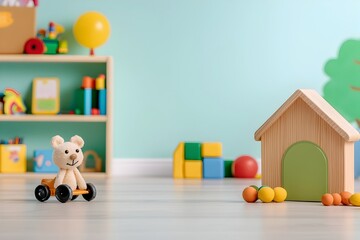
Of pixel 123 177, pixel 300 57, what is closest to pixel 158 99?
pixel 123 177

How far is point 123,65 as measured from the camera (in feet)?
16.2

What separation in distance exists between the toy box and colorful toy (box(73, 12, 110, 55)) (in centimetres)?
31

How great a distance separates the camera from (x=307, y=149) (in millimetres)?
2664

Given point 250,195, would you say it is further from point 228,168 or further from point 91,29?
point 91,29

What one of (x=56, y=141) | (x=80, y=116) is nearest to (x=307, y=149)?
(x=56, y=141)

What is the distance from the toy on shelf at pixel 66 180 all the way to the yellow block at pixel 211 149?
193 cm

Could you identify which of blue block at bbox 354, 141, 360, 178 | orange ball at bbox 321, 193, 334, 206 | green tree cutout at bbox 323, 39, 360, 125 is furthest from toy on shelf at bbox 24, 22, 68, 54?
orange ball at bbox 321, 193, 334, 206

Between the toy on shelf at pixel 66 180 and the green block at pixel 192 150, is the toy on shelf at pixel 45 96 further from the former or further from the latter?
the toy on shelf at pixel 66 180

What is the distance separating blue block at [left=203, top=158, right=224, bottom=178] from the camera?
4.64 metres

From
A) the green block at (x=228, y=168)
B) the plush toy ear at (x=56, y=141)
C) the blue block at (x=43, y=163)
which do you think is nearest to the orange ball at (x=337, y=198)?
the plush toy ear at (x=56, y=141)

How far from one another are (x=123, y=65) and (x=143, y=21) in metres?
0.33

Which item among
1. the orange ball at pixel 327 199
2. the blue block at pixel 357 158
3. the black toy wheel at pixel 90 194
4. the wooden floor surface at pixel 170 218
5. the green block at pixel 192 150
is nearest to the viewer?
the wooden floor surface at pixel 170 218

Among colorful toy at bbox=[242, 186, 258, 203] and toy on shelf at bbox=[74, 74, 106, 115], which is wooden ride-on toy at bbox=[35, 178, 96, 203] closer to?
colorful toy at bbox=[242, 186, 258, 203]

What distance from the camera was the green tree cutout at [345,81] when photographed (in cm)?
498
